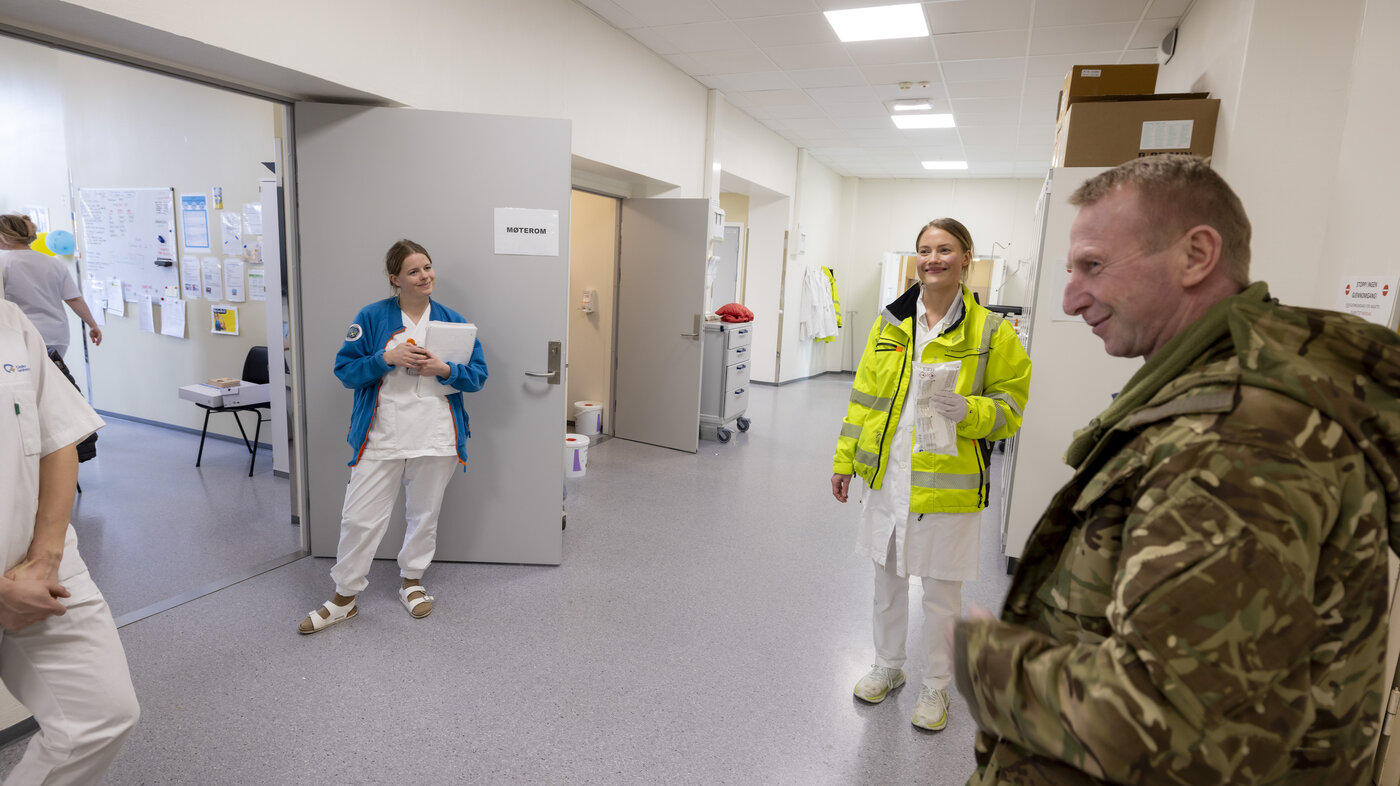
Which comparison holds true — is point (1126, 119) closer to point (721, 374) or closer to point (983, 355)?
point (983, 355)

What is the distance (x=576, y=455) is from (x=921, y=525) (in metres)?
2.93

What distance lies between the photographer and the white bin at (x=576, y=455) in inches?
182

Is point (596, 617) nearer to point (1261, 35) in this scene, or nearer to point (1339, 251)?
point (1339, 251)

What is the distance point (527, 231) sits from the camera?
10.0ft

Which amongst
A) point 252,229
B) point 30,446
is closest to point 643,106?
point 252,229

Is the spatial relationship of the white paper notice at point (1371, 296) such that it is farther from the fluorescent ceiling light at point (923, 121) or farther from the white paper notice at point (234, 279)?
the white paper notice at point (234, 279)

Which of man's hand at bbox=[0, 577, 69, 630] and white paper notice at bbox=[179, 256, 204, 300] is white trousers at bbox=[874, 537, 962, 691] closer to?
man's hand at bbox=[0, 577, 69, 630]

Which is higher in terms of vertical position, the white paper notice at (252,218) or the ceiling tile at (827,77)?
the ceiling tile at (827,77)

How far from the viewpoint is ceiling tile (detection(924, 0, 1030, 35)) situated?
3.82 meters

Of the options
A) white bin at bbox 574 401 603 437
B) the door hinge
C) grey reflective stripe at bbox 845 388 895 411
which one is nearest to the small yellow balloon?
white bin at bbox 574 401 603 437

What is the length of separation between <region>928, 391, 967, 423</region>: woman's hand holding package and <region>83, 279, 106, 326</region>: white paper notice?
6.23 metres

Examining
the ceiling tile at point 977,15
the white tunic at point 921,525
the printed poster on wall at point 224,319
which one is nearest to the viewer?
the white tunic at point 921,525

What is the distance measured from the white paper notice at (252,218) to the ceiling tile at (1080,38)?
4.98 meters

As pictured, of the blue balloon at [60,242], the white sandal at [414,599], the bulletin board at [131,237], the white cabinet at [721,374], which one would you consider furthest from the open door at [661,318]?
the blue balloon at [60,242]
